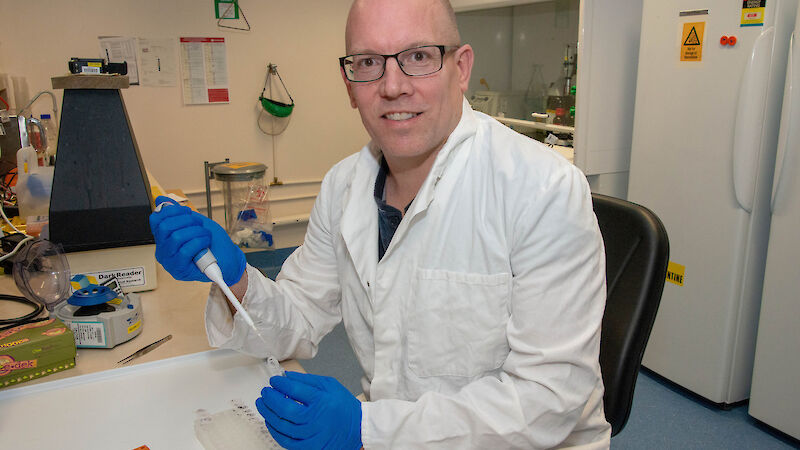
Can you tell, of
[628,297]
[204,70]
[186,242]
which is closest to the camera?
[186,242]

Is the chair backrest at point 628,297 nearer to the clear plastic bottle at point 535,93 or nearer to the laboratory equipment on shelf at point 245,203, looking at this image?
the laboratory equipment on shelf at point 245,203

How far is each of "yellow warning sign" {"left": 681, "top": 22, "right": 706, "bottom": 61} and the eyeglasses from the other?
1.50 m

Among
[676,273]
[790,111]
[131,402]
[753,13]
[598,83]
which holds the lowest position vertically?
[676,273]

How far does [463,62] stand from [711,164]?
1.45 meters

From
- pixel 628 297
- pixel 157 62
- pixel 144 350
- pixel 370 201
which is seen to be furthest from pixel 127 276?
Answer: pixel 157 62

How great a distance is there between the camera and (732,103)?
2098 mm

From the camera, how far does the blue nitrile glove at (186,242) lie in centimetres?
101

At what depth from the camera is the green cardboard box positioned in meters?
1.07

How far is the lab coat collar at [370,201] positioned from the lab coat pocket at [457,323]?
0.12m

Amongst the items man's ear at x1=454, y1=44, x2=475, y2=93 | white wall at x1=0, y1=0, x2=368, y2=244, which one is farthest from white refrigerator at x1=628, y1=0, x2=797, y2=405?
white wall at x1=0, y1=0, x2=368, y2=244

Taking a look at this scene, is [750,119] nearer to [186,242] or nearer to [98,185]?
[186,242]

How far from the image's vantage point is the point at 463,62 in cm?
118

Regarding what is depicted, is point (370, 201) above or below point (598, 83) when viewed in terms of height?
below

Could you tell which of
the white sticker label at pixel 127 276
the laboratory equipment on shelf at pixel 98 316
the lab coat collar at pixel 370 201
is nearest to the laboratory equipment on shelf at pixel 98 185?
the white sticker label at pixel 127 276
